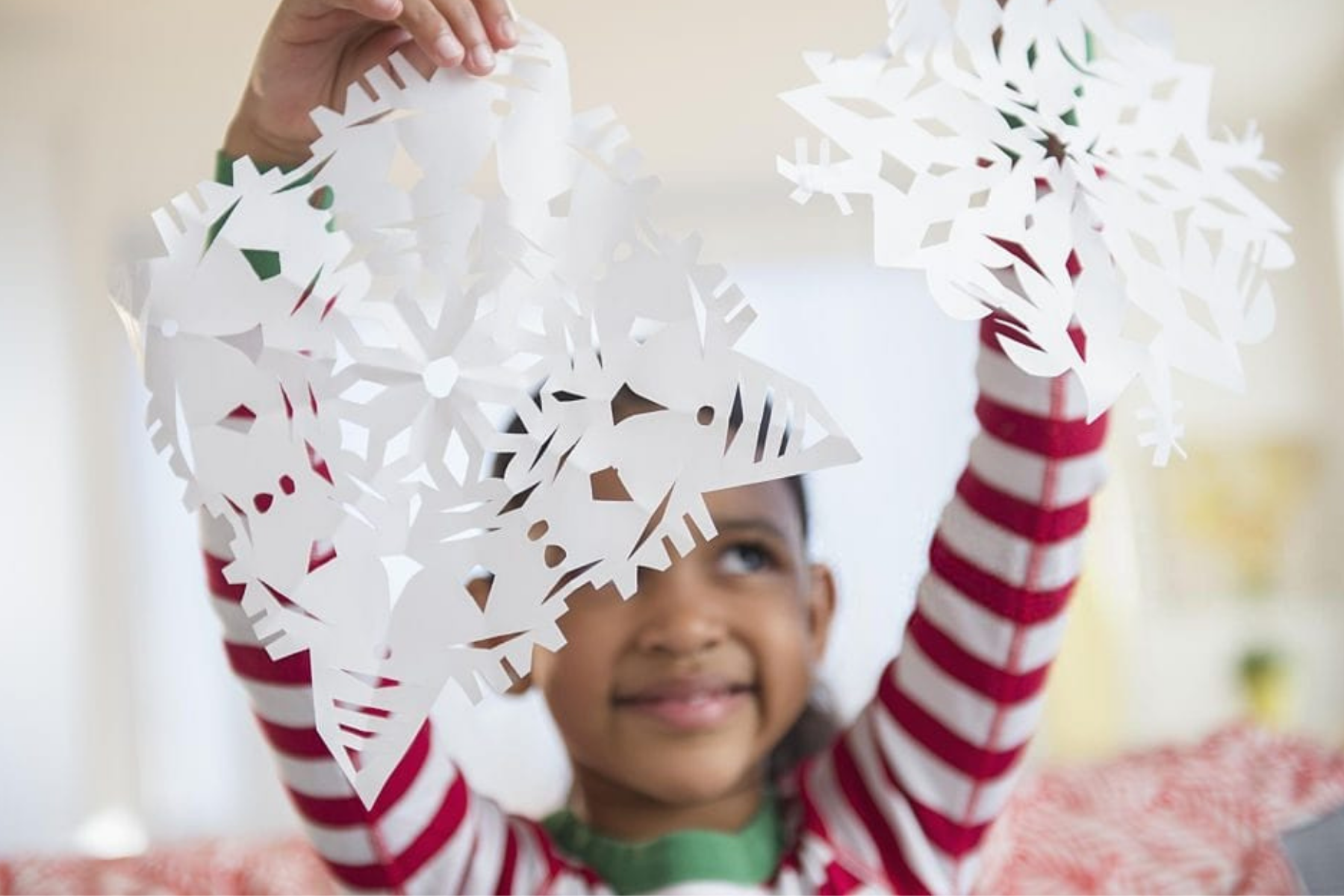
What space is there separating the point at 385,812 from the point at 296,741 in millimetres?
42

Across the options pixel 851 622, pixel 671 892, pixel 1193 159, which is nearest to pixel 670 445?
pixel 1193 159

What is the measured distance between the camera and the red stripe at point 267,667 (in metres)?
0.48

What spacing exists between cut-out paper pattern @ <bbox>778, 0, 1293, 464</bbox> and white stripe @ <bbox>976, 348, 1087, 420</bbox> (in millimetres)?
153

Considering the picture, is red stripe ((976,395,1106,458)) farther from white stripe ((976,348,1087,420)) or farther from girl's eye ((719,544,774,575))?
girl's eye ((719,544,774,575))

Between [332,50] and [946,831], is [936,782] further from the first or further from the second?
[332,50]

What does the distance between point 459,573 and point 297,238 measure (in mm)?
75

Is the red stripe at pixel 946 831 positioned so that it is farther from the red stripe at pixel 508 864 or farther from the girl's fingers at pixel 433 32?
the girl's fingers at pixel 433 32

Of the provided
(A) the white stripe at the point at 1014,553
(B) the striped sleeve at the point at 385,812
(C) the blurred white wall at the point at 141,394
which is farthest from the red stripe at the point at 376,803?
(C) the blurred white wall at the point at 141,394

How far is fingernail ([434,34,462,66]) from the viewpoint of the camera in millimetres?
279

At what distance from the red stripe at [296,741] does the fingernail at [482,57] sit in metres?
0.28

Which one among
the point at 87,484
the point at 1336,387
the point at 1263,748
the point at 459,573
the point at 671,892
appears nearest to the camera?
the point at 459,573

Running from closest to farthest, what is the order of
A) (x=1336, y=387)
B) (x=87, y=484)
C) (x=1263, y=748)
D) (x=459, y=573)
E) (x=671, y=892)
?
1. (x=459, y=573)
2. (x=671, y=892)
3. (x=1263, y=748)
4. (x=87, y=484)
5. (x=1336, y=387)

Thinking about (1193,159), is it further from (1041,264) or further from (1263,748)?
(1263,748)

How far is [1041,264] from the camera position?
11.1 inches
